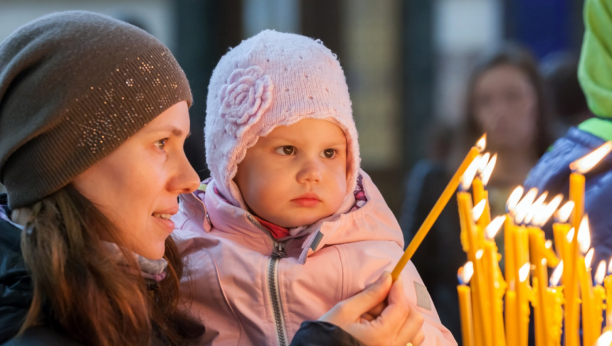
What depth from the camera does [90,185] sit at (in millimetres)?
1186

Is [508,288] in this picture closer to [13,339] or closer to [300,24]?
[13,339]

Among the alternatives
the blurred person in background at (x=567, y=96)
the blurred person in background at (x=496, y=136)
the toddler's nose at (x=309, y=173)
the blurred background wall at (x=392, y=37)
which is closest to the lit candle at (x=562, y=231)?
the toddler's nose at (x=309, y=173)

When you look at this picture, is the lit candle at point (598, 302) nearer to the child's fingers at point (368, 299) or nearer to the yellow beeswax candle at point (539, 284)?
the yellow beeswax candle at point (539, 284)

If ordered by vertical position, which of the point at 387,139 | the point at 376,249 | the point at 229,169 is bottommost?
the point at 387,139

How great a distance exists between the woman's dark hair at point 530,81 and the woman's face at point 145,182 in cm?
177

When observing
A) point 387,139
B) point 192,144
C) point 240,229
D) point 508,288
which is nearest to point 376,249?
point 240,229

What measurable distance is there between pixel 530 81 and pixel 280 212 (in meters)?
1.65

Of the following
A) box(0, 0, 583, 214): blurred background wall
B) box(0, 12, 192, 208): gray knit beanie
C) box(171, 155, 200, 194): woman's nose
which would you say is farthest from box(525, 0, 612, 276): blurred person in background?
box(0, 0, 583, 214): blurred background wall

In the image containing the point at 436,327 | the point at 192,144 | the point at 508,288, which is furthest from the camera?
the point at 192,144

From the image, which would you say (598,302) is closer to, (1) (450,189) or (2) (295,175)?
(1) (450,189)

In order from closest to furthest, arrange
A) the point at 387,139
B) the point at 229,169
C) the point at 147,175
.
→ the point at 147,175
the point at 229,169
the point at 387,139

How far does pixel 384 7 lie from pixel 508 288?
4651 millimetres

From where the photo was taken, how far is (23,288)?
1095 mm

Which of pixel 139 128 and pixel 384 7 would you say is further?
pixel 384 7
